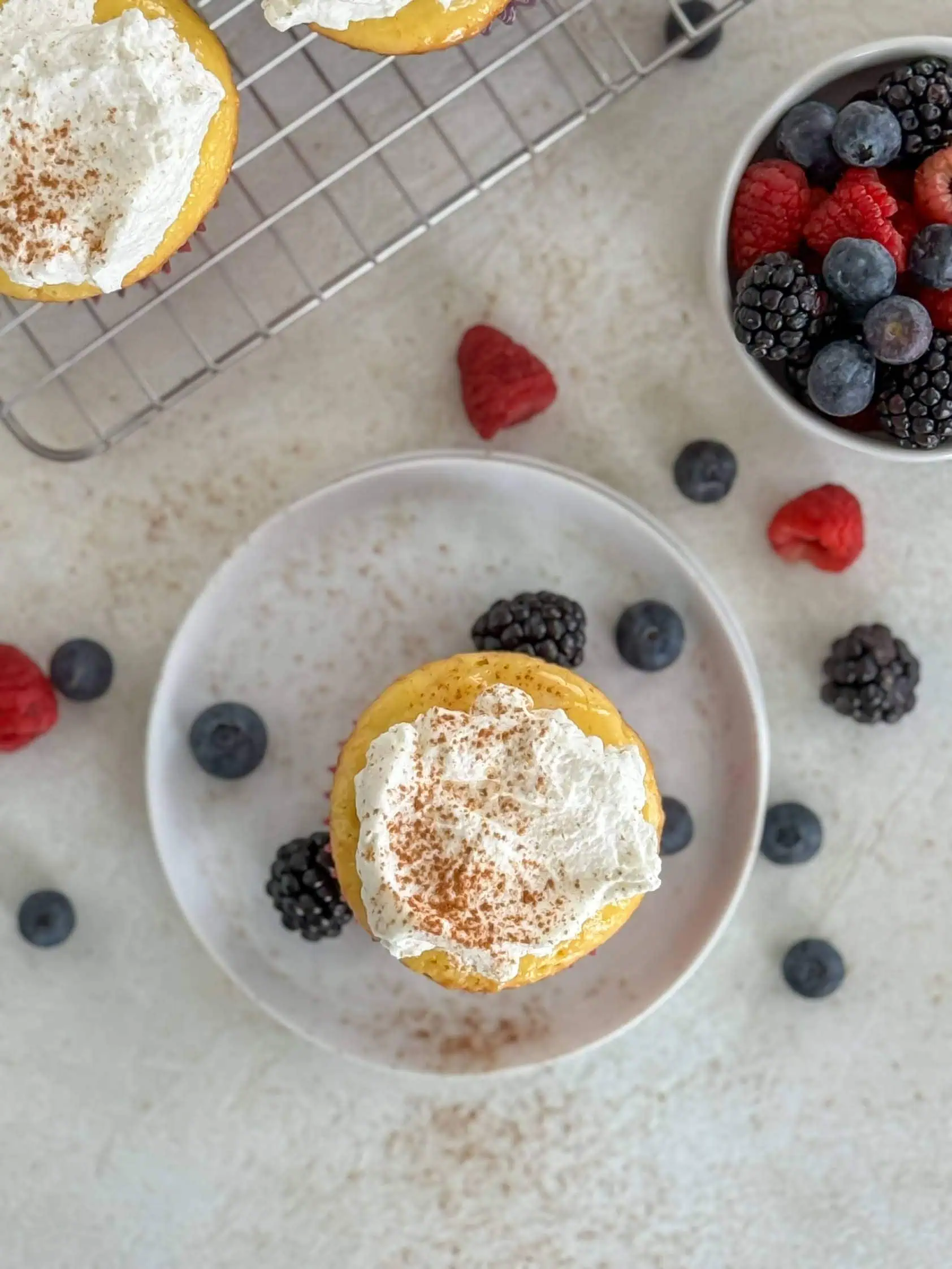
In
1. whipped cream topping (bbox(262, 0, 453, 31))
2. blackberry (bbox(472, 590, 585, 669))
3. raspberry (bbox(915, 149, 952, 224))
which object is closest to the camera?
whipped cream topping (bbox(262, 0, 453, 31))

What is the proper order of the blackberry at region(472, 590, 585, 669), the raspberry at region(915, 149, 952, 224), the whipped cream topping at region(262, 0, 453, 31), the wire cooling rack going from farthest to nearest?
1. the wire cooling rack
2. the blackberry at region(472, 590, 585, 669)
3. the raspberry at region(915, 149, 952, 224)
4. the whipped cream topping at region(262, 0, 453, 31)

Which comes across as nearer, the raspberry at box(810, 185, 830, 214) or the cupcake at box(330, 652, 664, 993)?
the cupcake at box(330, 652, 664, 993)

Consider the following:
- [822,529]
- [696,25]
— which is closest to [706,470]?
[822,529]

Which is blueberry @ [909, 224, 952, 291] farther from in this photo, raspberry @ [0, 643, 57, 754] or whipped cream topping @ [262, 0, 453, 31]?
raspberry @ [0, 643, 57, 754]

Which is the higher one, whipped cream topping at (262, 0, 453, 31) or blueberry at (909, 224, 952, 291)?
whipped cream topping at (262, 0, 453, 31)

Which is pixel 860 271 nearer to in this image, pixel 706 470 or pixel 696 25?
pixel 706 470

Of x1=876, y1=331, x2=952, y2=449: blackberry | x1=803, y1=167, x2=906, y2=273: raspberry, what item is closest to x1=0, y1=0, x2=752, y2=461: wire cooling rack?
x1=803, y1=167, x2=906, y2=273: raspberry

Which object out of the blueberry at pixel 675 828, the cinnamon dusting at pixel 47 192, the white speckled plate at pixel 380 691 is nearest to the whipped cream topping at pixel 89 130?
the cinnamon dusting at pixel 47 192
